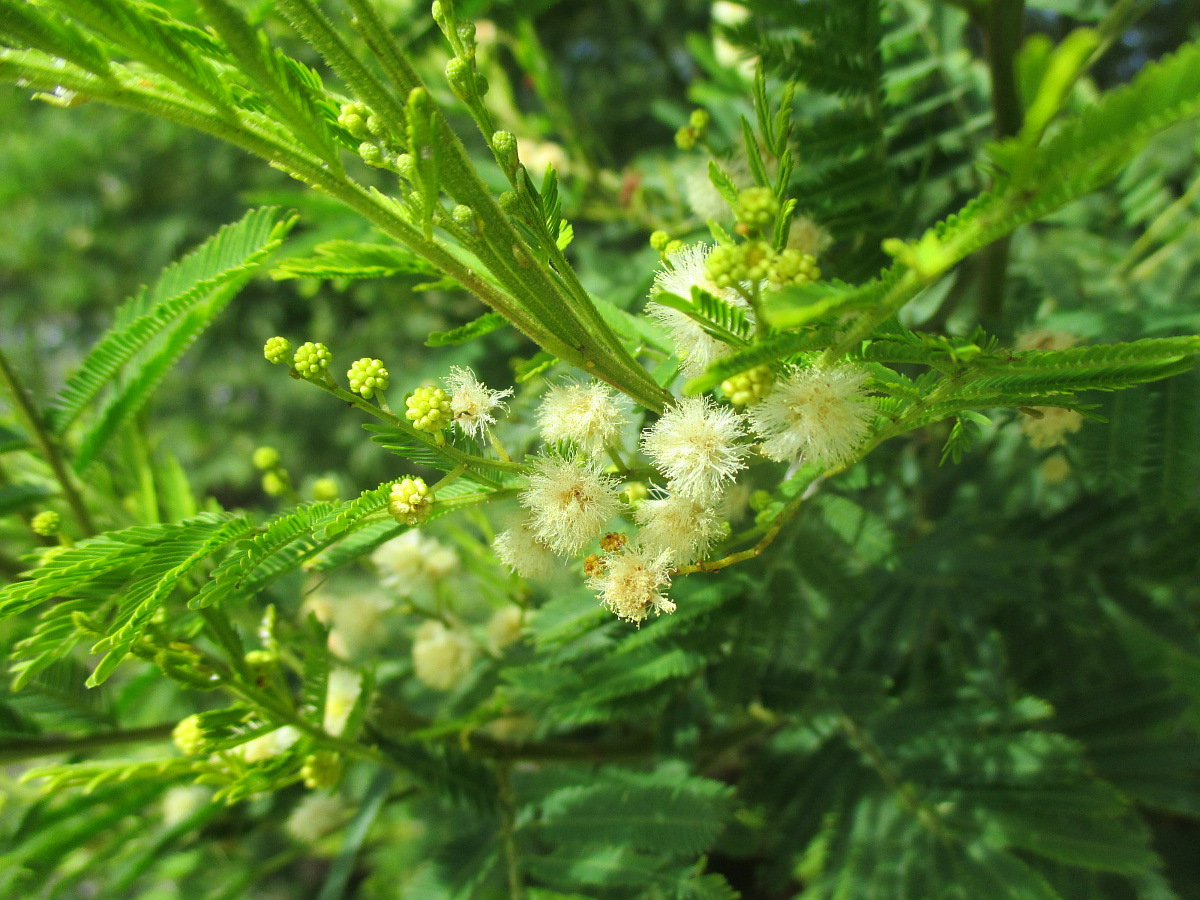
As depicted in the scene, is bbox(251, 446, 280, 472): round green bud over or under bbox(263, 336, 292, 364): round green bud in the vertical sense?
over

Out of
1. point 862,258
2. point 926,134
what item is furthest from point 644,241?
point 862,258

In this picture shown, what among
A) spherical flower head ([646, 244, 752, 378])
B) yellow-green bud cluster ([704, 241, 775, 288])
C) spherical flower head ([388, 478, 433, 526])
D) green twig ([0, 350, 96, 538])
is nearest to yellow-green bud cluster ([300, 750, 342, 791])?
spherical flower head ([388, 478, 433, 526])

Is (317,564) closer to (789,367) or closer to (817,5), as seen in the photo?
(789,367)

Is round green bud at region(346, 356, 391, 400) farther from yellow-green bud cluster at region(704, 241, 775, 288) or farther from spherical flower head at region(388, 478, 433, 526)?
yellow-green bud cluster at region(704, 241, 775, 288)

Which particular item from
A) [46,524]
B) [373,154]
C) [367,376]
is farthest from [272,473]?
[373,154]

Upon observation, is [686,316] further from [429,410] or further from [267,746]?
[267,746]

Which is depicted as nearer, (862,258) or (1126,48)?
(862,258)
